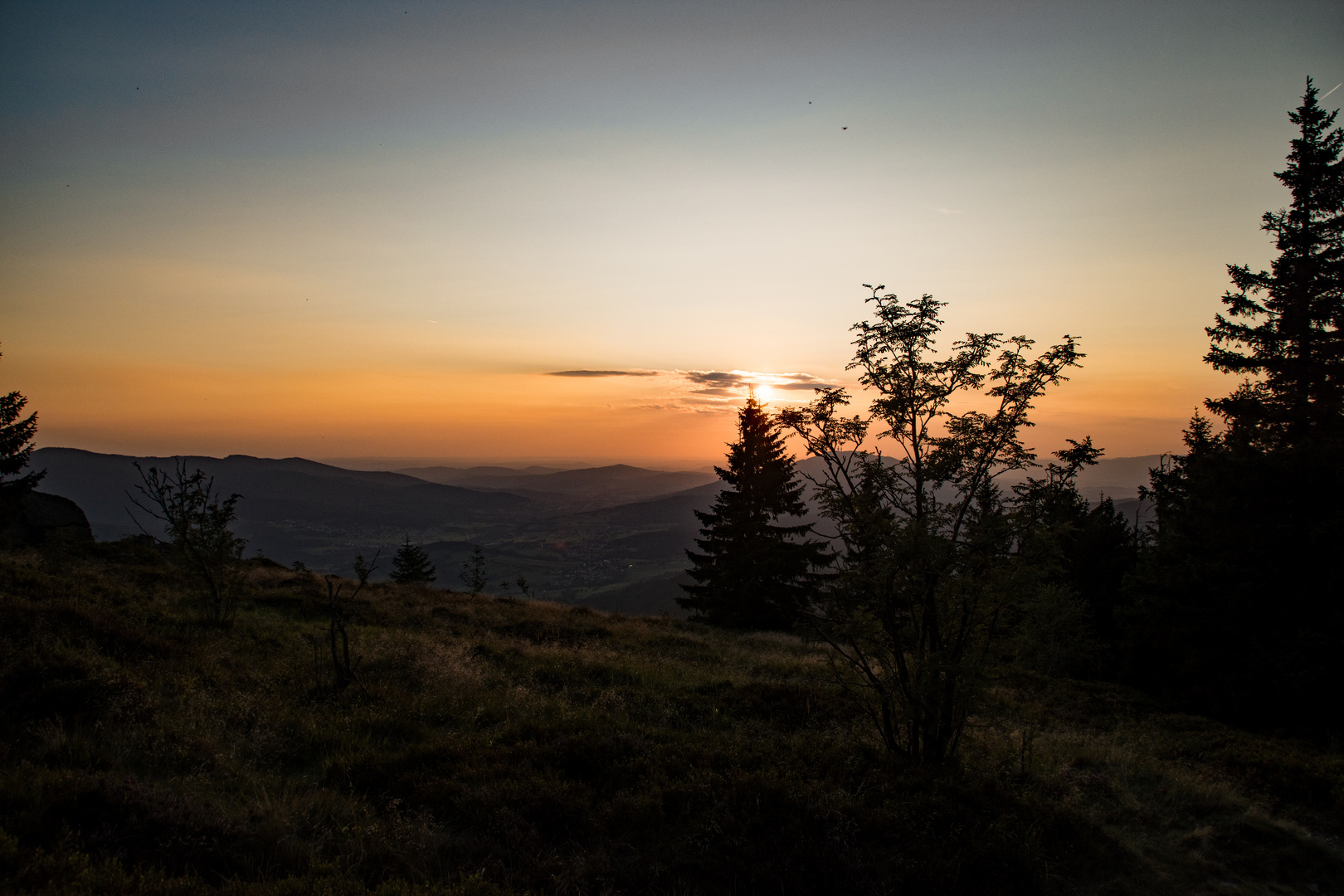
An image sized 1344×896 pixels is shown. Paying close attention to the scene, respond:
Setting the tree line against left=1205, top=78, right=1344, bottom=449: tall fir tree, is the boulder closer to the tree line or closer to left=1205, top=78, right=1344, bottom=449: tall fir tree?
the tree line

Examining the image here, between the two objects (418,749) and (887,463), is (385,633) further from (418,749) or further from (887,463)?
(887,463)

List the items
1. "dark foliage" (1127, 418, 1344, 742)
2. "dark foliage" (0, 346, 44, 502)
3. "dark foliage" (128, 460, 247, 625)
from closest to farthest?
"dark foliage" (128, 460, 247, 625) < "dark foliage" (1127, 418, 1344, 742) < "dark foliage" (0, 346, 44, 502)

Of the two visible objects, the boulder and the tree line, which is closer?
the tree line

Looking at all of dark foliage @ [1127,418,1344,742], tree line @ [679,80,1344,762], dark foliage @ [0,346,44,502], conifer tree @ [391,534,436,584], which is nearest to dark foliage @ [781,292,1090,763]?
tree line @ [679,80,1344,762]

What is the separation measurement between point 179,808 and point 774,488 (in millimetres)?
26892

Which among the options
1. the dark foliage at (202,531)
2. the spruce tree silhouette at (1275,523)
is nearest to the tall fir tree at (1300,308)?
the spruce tree silhouette at (1275,523)

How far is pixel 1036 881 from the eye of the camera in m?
6.30

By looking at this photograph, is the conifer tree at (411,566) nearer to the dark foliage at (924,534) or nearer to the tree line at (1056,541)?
the tree line at (1056,541)

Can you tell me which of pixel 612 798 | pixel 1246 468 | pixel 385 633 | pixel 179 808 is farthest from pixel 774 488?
pixel 179 808

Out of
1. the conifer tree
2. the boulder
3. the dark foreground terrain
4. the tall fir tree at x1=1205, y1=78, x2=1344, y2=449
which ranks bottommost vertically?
the conifer tree

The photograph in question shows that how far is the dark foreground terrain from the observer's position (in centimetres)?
520

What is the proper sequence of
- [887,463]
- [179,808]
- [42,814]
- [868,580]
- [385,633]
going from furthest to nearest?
[385,633] < [887,463] < [868,580] < [179,808] < [42,814]

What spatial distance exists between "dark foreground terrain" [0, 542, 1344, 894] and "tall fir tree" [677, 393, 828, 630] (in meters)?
16.6

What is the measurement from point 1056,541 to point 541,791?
7.57 metres
